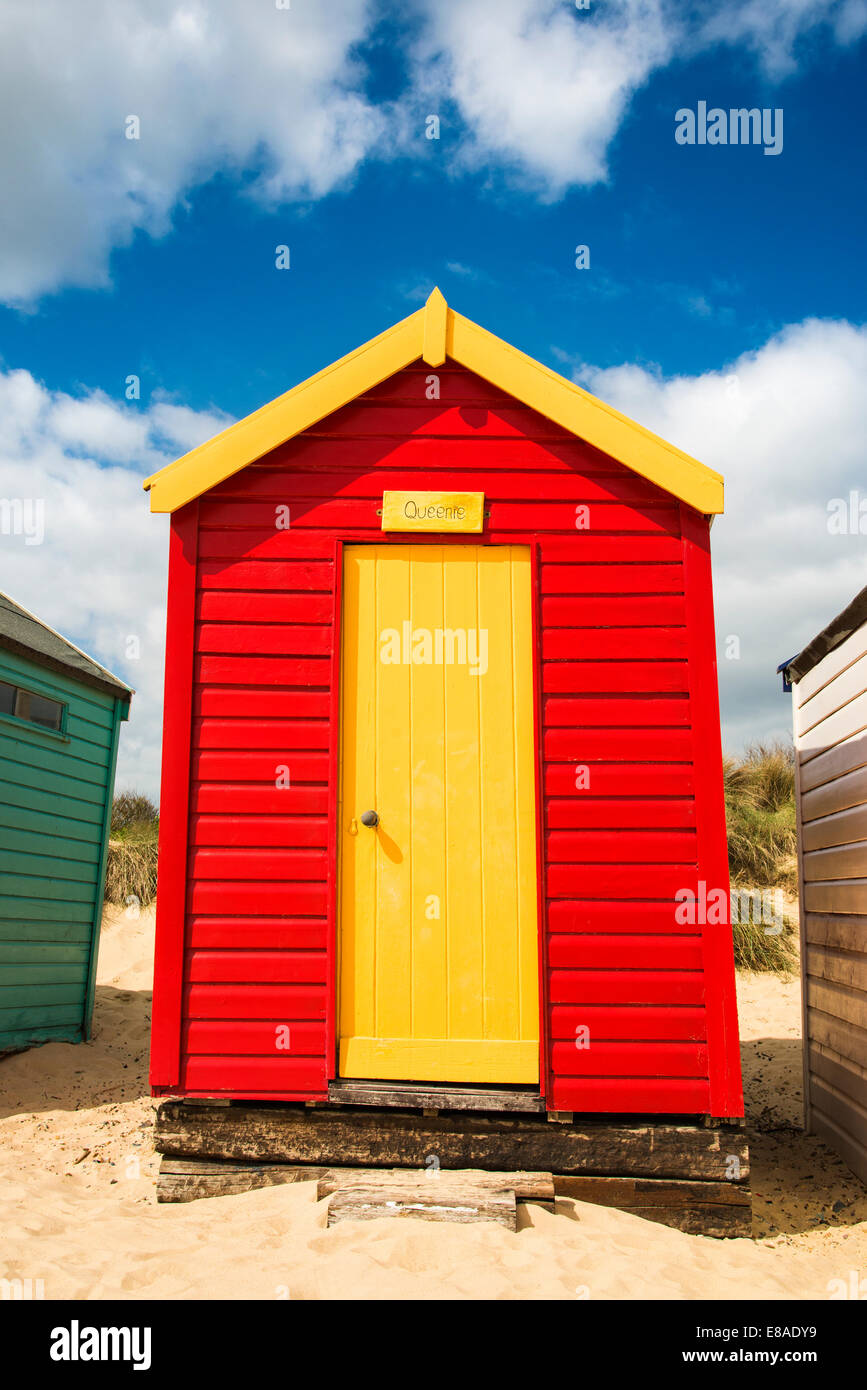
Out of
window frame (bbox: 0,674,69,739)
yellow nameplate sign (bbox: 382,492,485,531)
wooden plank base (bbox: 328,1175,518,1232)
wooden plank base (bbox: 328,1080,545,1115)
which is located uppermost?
yellow nameplate sign (bbox: 382,492,485,531)

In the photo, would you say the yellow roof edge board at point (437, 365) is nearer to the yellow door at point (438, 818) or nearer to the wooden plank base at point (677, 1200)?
the yellow door at point (438, 818)

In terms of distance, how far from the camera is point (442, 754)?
450 cm

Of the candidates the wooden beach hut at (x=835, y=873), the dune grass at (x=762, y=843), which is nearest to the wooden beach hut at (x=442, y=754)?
the wooden beach hut at (x=835, y=873)

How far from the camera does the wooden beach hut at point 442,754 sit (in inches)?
168

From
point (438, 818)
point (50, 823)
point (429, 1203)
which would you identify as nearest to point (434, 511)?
point (438, 818)

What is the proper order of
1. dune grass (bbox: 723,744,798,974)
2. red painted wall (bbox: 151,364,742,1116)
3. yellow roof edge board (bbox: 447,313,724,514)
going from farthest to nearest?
1. dune grass (bbox: 723,744,798,974)
2. yellow roof edge board (bbox: 447,313,724,514)
3. red painted wall (bbox: 151,364,742,1116)

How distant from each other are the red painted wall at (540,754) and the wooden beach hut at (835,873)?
50.1 inches

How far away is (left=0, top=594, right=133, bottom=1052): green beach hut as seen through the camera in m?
7.43

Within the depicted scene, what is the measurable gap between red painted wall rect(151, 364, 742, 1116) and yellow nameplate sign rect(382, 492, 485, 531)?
81mm

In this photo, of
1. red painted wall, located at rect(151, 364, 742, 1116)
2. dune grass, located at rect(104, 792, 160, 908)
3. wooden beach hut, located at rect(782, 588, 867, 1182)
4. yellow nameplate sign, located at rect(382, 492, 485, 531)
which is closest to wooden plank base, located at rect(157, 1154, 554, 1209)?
red painted wall, located at rect(151, 364, 742, 1116)

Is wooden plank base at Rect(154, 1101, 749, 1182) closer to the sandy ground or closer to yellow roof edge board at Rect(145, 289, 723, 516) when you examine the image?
the sandy ground

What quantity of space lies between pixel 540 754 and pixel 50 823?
543 cm

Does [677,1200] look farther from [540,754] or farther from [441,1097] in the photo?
[540,754]
